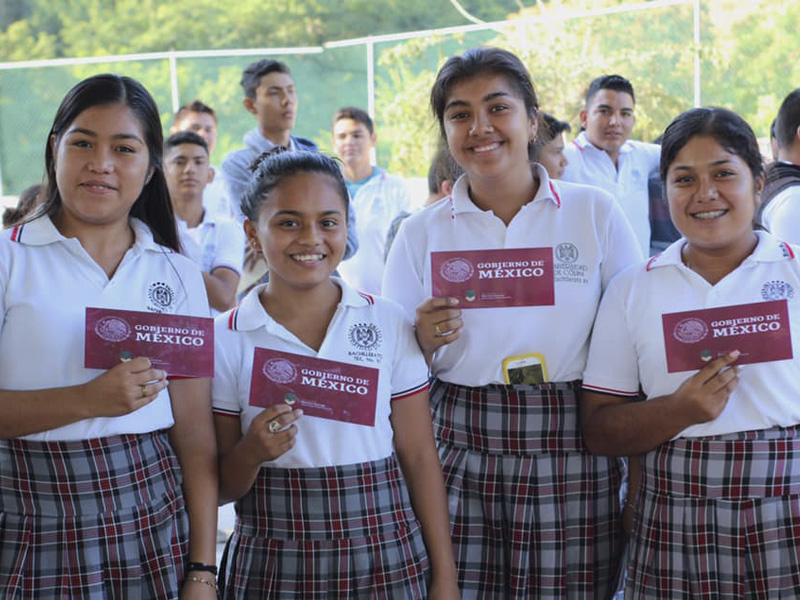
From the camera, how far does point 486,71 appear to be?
7.29 ft

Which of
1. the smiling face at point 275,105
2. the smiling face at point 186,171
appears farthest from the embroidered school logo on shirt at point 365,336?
the smiling face at point 275,105

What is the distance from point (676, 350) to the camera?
200 centimetres

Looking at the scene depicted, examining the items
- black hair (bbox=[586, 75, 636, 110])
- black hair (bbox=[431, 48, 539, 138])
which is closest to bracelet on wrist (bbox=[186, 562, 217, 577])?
black hair (bbox=[431, 48, 539, 138])

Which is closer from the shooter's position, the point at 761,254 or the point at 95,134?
the point at 95,134

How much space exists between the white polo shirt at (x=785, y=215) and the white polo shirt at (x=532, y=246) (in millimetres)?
936

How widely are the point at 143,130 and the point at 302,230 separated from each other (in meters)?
0.40

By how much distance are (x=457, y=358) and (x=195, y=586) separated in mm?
790

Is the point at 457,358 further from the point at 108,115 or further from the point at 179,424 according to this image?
the point at 108,115

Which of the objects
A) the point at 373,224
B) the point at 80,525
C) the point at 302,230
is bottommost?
the point at 80,525

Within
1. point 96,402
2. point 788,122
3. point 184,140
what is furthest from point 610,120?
point 96,402

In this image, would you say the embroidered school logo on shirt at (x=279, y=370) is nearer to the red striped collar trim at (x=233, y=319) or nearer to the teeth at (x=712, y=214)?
the red striped collar trim at (x=233, y=319)

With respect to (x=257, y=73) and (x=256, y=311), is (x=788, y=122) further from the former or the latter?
(x=257, y=73)

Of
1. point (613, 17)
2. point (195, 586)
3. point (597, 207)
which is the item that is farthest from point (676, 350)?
point (613, 17)

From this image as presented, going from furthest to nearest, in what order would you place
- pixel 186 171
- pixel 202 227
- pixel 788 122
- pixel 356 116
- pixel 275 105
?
pixel 356 116
pixel 275 105
pixel 186 171
pixel 202 227
pixel 788 122
